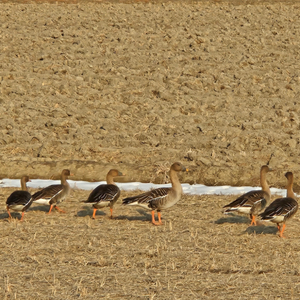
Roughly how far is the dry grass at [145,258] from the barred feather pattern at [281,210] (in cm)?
56

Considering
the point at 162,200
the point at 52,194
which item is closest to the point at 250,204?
the point at 162,200

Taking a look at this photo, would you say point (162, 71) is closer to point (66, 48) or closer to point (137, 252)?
point (66, 48)

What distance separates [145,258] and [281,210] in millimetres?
3329

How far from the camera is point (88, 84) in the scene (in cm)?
3111

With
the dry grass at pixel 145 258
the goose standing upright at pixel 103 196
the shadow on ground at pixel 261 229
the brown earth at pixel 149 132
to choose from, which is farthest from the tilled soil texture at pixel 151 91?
the dry grass at pixel 145 258

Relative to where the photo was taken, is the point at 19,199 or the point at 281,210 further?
the point at 19,199

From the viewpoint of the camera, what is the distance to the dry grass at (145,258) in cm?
831

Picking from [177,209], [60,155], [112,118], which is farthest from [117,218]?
[112,118]

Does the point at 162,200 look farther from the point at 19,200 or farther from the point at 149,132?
the point at 149,132

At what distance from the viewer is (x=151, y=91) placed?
30188mm

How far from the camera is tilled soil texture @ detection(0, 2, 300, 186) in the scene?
22312 mm

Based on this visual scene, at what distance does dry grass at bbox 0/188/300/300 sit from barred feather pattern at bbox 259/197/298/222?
0.56m

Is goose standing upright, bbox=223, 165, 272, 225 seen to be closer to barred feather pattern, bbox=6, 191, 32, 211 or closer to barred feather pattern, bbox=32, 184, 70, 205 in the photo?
barred feather pattern, bbox=32, 184, 70, 205

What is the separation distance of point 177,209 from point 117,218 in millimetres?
2193
